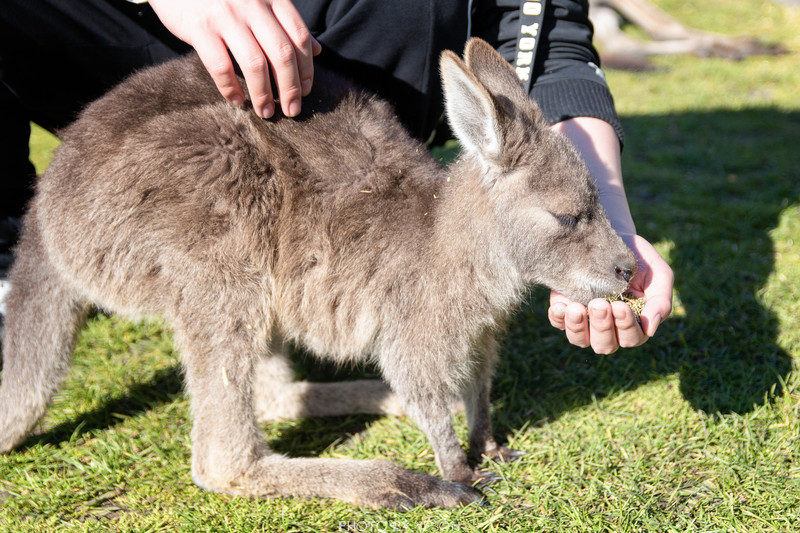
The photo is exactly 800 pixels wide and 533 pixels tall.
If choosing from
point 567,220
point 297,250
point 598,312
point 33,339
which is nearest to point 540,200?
point 567,220

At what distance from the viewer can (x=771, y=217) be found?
4559 millimetres

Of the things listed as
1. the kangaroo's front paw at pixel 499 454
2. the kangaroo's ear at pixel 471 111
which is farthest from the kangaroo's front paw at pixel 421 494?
the kangaroo's ear at pixel 471 111

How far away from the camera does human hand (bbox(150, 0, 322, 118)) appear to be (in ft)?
7.95

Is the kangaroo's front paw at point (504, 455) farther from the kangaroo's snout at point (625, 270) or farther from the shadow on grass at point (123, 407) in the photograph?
the shadow on grass at point (123, 407)

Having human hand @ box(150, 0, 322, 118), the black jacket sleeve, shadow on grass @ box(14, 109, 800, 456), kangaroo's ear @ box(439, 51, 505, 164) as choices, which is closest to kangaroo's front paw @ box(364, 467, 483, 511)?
shadow on grass @ box(14, 109, 800, 456)

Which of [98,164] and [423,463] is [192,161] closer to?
[98,164]

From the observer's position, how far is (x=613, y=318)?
2400mm

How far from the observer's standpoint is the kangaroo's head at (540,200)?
8.19ft

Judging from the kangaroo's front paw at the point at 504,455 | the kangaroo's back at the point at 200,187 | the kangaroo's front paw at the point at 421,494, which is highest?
the kangaroo's back at the point at 200,187

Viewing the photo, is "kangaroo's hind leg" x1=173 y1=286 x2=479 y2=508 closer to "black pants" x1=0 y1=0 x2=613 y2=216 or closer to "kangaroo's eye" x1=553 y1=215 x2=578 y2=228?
"kangaroo's eye" x1=553 y1=215 x2=578 y2=228

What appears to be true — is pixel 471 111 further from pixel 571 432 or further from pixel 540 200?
pixel 571 432

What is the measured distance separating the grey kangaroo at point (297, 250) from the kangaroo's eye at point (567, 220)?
0.01 metres

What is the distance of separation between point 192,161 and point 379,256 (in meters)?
0.76

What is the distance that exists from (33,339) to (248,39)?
4.68 feet
